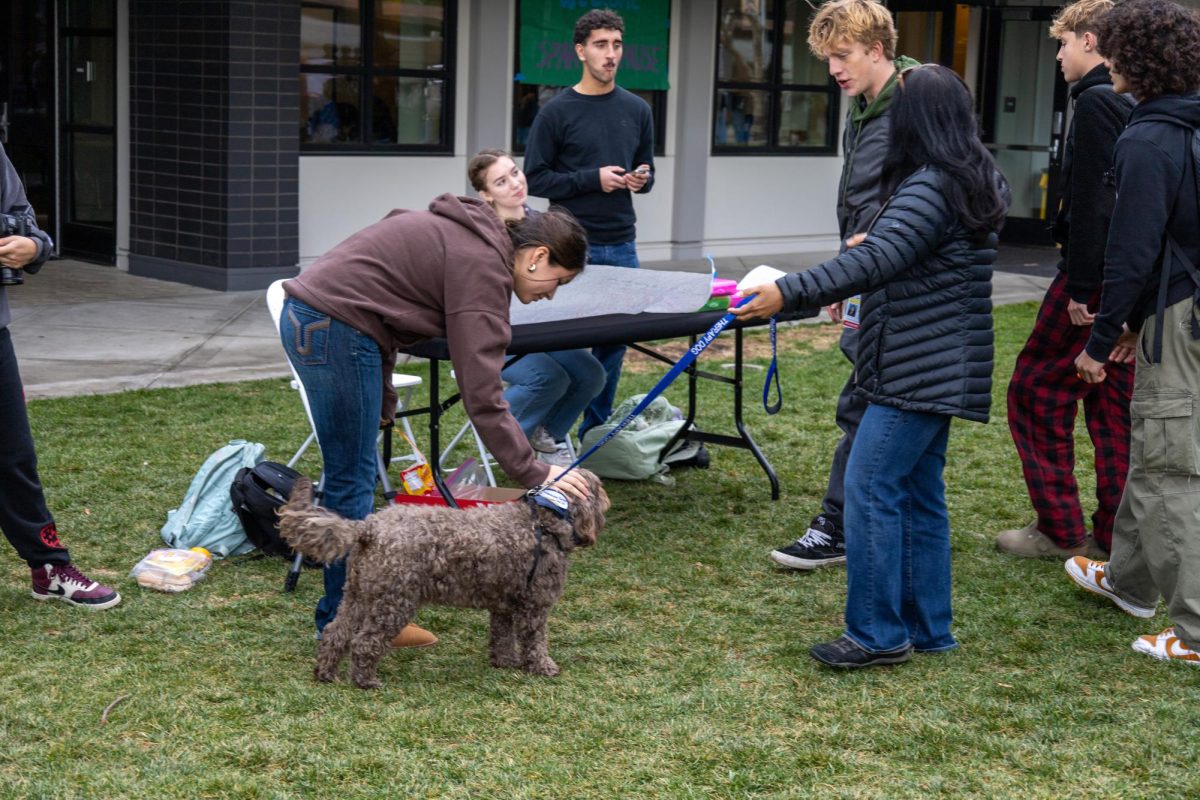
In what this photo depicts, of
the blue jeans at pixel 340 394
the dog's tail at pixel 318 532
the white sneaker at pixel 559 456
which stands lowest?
the white sneaker at pixel 559 456

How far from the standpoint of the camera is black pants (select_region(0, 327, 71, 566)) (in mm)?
4414

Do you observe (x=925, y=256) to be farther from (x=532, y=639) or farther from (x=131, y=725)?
(x=131, y=725)

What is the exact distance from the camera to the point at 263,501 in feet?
16.8

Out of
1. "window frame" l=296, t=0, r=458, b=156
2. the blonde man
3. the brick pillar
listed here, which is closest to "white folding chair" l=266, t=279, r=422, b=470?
the blonde man

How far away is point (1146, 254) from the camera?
420cm

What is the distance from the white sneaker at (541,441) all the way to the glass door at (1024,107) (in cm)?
1147

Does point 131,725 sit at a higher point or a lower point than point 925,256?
lower

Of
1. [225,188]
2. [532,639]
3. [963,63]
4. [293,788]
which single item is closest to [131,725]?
[293,788]

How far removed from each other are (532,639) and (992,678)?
53.7 inches

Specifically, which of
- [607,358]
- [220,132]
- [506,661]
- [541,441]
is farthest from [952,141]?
[220,132]

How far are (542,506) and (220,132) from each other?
7.61 m

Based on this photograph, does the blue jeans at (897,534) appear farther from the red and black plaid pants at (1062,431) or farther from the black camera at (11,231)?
the black camera at (11,231)

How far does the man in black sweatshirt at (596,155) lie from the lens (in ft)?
21.7

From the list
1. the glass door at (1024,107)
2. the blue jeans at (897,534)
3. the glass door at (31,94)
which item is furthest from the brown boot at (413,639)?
the glass door at (1024,107)
